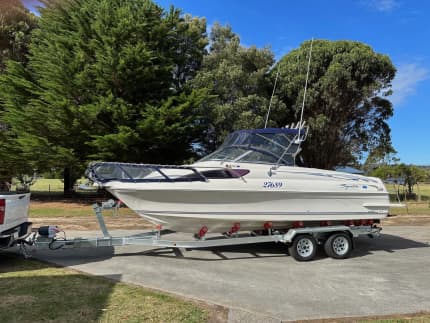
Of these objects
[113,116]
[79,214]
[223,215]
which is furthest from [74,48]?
[223,215]

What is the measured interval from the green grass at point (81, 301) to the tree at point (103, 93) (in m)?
13.0

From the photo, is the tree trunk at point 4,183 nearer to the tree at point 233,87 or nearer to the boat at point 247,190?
the tree at point 233,87

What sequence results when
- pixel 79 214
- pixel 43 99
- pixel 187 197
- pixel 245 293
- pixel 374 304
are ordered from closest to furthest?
1. pixel 374 304
2. pixel 245 293
3. pixel 187 197
4. pixel 79 214
5. pixel 43 99

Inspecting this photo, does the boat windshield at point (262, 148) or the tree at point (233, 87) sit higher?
the tree at point (233, 87)

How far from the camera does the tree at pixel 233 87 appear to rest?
2467cm

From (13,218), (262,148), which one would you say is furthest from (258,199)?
(13,218)

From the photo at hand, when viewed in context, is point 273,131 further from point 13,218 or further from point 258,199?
point 13,218

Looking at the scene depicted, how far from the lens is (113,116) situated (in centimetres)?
1958

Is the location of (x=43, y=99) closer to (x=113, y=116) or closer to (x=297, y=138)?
(x=113, y=116)

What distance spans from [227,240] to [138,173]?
2325 mm

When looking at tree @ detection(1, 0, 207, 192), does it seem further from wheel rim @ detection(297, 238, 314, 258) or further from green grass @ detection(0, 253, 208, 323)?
green grass @ detection(0, 253, 208, 323)

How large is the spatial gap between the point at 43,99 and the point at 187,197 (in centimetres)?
1736

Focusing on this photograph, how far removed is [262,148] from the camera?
8258mm

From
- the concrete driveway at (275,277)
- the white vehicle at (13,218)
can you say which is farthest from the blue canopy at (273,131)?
the white vehicle at (13,218)
